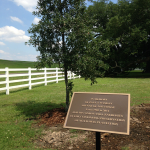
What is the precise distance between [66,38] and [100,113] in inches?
122

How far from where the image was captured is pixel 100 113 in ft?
12.1

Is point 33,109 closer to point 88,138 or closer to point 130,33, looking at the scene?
point 88,138

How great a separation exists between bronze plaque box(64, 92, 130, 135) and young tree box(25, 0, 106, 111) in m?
1.95

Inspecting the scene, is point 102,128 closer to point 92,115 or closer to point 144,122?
point 92,115

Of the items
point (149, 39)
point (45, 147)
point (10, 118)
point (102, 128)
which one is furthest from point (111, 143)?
point (149, 39)

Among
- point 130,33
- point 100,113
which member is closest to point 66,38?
point 100,113

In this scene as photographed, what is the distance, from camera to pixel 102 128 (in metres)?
3.47

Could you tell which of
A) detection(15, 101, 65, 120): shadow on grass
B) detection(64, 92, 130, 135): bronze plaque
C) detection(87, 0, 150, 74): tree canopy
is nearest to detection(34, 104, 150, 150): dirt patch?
detection(15, 101, 65, 120): shadow on grass

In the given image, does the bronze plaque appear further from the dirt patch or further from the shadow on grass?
the shadow on grass

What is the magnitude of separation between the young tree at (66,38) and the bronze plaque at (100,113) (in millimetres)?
1950

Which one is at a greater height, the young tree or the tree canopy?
the tree canopy

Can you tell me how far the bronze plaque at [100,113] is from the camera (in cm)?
346

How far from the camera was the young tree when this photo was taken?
582 cm

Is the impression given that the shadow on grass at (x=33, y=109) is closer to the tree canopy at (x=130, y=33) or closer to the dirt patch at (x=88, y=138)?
the dirt patch at (x=88, y=138)
